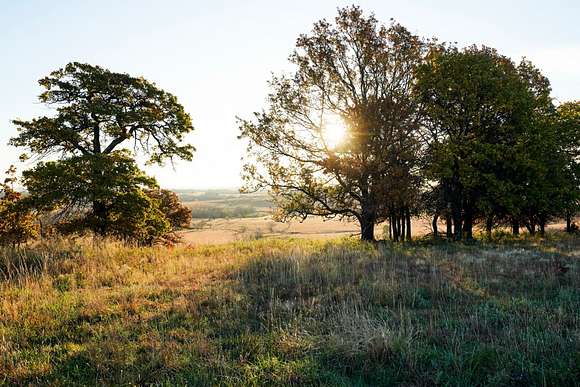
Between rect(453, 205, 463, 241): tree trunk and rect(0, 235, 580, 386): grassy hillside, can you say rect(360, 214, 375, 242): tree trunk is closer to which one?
rect(453, 205, 463, 241): tree trunk

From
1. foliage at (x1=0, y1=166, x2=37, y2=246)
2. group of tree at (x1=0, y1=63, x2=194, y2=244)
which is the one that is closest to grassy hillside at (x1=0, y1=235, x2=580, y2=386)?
group of tree at (x1=0, y1=63, x2=194, y2=244)

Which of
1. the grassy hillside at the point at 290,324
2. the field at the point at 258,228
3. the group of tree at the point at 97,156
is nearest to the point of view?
the grassy hillside at the point at 290,324

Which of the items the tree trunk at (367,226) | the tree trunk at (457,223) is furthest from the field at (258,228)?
the tree trunk at (457,223)

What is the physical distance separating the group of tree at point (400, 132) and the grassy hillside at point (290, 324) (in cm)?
995

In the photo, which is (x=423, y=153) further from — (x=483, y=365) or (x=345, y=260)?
(x=483, y=365)

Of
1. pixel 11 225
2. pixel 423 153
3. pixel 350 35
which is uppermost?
pixel 350 35

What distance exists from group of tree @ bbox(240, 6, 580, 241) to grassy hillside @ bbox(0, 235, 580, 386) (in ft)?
32.6

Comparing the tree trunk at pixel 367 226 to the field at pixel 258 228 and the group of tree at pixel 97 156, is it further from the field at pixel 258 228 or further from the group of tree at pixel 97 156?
the group of tree at pixel 97 156

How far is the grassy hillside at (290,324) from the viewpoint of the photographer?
5023 mm

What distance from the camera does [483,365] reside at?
513cm

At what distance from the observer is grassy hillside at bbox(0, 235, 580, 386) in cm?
502

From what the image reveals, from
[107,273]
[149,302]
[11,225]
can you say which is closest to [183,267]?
[107,273]

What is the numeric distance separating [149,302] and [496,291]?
777cm

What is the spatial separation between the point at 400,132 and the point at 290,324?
16.3m
